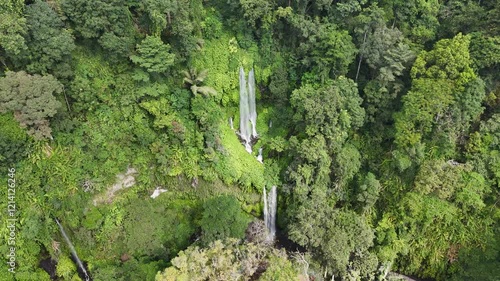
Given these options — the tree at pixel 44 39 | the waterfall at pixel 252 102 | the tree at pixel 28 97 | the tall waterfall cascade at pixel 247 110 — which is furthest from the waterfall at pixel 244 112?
the tree at pixel 28 97

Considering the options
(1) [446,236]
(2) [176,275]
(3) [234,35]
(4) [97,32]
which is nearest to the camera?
(2) [176,275]

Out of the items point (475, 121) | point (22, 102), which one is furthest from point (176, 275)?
point (475, 121)

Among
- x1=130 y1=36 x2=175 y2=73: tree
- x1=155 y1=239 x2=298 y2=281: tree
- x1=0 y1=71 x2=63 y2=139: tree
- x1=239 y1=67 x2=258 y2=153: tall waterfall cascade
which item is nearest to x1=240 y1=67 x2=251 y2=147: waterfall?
x1=239 y1=67 x2=258 y2=153: tall waterfall cascade

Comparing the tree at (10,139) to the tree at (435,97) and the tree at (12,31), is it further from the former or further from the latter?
the tree at (435,97)

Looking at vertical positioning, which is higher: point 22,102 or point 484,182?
point 22,102

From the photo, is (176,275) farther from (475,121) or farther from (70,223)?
(475,121)
